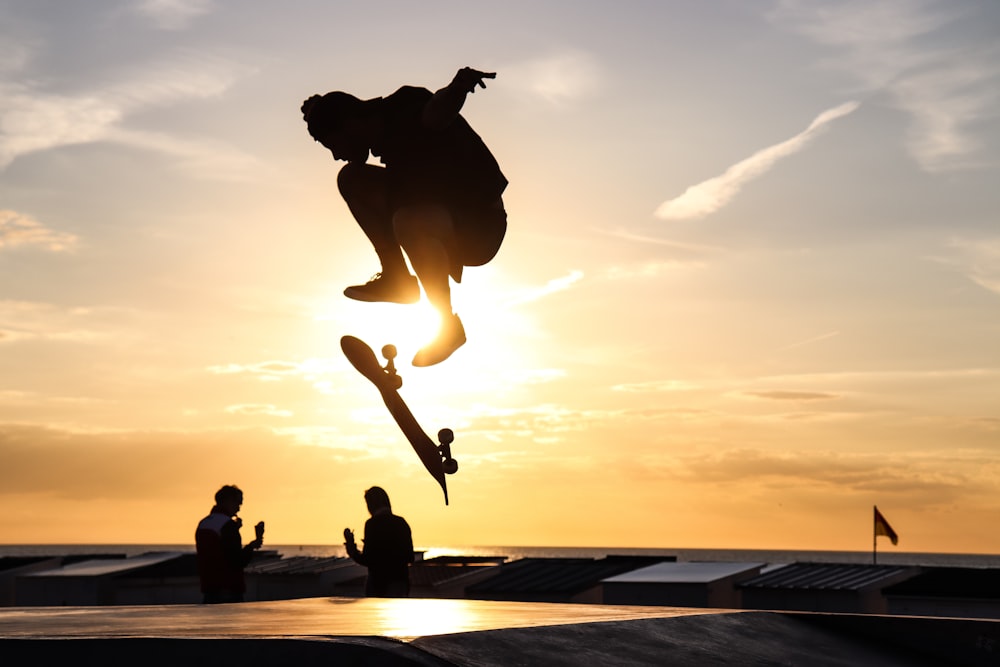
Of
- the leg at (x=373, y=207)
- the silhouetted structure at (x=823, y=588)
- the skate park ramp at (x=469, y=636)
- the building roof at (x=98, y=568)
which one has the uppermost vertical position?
the leg at (x=373, y=207)

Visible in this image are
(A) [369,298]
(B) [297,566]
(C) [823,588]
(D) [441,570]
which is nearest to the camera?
(A) [369,298]

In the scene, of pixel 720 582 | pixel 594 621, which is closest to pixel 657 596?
pixel 720 582

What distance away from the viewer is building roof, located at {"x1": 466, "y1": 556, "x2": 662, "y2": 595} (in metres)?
22.7

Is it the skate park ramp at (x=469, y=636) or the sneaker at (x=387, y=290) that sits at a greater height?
the sneaker at (x=387, y=290)

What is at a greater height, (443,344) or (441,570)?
(443,344)

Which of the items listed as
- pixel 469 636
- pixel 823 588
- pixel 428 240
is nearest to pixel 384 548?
pixel 428 240

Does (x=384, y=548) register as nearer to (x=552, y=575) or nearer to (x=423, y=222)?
(x=423, y=222)

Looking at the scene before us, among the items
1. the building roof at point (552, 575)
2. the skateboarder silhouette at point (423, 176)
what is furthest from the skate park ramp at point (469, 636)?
the building roof at point (552, 575)

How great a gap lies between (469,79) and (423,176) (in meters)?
1.19

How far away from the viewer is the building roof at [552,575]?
22703 millimetres

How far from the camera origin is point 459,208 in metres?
9.84

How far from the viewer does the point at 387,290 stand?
10555 mm

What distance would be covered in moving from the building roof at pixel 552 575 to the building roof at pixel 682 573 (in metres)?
0.50

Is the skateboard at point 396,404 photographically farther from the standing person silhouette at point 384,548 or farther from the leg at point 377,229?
the standing person silhouette at point 384,548
